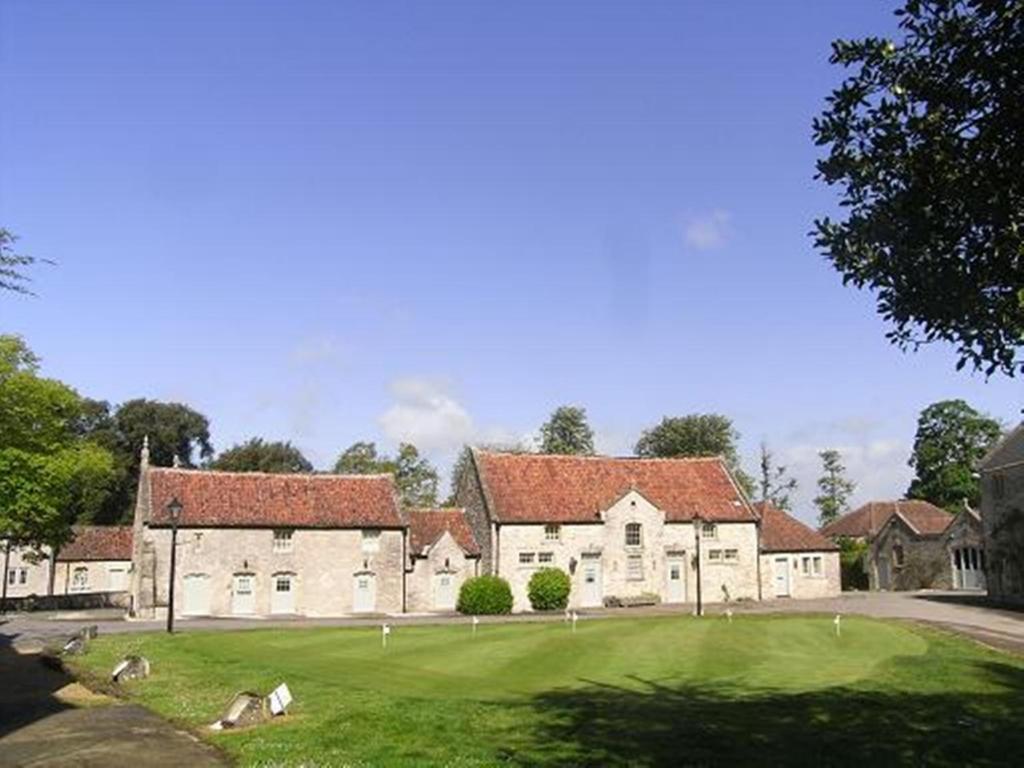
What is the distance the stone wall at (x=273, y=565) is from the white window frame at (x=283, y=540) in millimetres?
153

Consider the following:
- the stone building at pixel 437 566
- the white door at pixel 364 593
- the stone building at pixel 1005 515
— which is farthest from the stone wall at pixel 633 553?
the stone building at pixel 1005 515

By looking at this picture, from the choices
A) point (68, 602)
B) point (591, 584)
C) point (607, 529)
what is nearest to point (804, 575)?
point (607, 529)

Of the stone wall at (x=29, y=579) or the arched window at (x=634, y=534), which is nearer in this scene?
the arched window at (x=634, y=534)

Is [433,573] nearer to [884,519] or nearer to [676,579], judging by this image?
[676,579]

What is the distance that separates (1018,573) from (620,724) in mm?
40704

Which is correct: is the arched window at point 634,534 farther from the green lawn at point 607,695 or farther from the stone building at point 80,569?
the stone building at point 80,569

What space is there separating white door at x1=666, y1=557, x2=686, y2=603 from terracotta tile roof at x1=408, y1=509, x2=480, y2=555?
11.4 metres

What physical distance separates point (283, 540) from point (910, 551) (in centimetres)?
4489

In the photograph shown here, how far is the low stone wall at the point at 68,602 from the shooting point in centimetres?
5842

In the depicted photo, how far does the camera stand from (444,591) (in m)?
52.0

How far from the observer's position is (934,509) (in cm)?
7106

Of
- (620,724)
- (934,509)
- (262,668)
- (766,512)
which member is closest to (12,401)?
(262,668)

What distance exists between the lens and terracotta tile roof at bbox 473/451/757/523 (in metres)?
53.2

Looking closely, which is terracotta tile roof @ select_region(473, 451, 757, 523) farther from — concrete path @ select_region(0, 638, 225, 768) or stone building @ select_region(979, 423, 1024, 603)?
concrete path @ select_region(0, 638, 225, 768)
